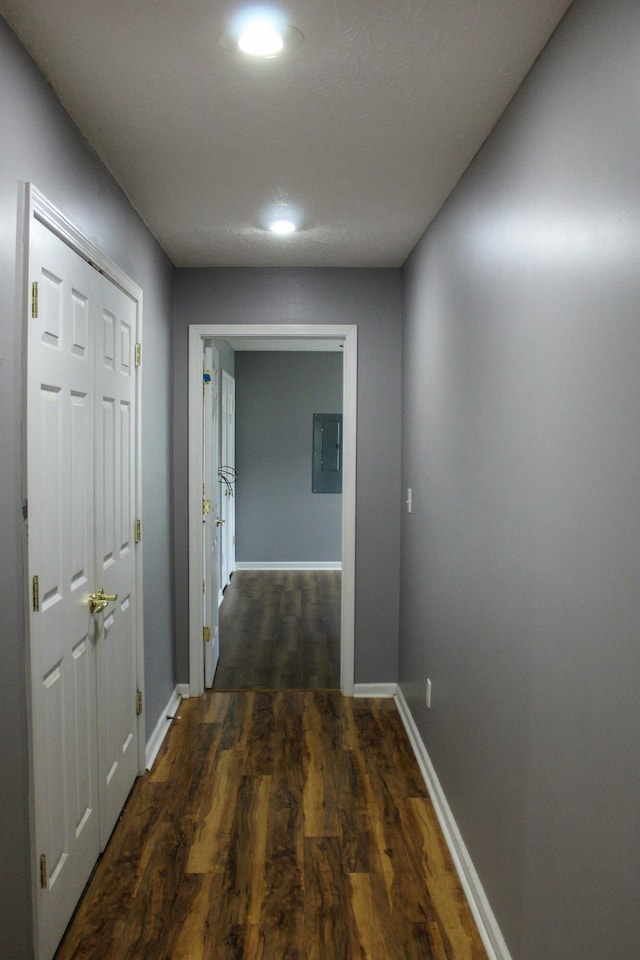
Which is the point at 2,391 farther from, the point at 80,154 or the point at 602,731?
the point at 602,731

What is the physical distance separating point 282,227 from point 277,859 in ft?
8.49

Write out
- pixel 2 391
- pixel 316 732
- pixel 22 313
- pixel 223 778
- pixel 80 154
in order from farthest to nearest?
pixel 316 732, pixel 223 778, pixel 80 154, pixel 22 313, pixel 2 391

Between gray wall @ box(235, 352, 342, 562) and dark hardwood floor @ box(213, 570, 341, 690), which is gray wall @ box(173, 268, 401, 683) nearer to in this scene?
dark hardwood floor @ box(213, 570, 341, 690)

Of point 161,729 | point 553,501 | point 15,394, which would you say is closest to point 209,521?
point 161,729

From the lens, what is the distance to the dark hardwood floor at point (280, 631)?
14.6ft

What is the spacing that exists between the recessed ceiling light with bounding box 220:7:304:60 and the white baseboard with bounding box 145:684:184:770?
277cm

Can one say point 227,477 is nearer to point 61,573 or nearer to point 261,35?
point 61,573

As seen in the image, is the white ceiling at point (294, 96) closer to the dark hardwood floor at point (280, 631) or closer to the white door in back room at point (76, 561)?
the white door in back room at point (76, 561)

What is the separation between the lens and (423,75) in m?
1.83

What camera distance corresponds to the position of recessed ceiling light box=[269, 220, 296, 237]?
311 centimetres

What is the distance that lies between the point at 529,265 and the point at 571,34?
491 millimetres

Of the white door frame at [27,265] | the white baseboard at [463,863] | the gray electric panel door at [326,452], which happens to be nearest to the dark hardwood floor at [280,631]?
the gray electric panel door at [326,452]

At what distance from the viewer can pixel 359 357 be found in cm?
400

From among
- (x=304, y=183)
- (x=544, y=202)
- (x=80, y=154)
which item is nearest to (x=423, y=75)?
(x=544, y=202)
